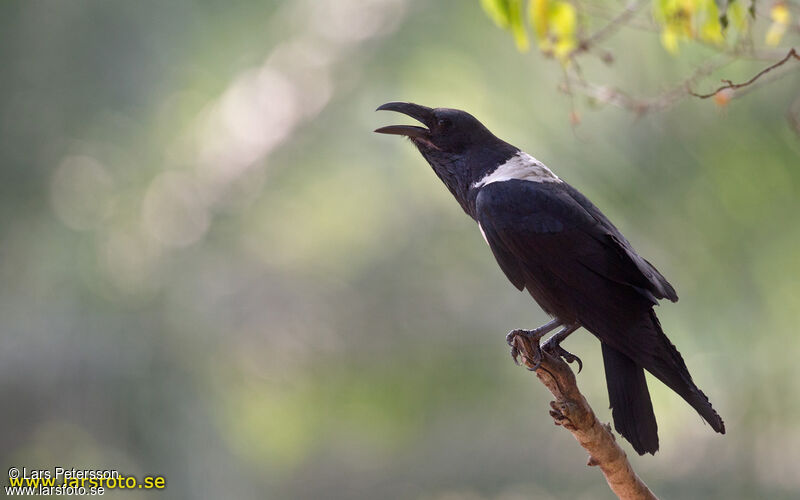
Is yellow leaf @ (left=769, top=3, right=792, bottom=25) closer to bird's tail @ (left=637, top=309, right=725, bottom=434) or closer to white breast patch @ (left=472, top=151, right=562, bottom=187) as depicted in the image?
white breast patch @ (left=472, top=151, right=562, bottom=187)

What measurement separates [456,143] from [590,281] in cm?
108

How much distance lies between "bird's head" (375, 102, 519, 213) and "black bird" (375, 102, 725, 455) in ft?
0.60

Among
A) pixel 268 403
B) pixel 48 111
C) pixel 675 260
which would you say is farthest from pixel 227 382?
pixel 675 260

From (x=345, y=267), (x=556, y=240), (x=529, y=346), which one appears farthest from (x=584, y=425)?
(x=345, y=267)

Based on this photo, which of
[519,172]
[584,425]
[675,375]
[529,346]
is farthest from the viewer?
[519,172]

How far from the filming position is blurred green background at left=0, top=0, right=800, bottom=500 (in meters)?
6.31

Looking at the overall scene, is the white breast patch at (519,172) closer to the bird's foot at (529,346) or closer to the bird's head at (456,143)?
the bird's head at (456,143)

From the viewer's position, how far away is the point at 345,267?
22.6 feet

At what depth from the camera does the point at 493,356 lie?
6.74 m

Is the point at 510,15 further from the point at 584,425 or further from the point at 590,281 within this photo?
the point at 584,425

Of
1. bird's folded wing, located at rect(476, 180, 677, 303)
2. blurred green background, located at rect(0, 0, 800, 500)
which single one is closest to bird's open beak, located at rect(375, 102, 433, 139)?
bird's folded wing, located at rect(476, 180, 677, 303)

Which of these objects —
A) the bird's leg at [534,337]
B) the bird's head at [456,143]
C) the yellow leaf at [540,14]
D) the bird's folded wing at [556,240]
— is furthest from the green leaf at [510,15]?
the bird's leg at [534,337]

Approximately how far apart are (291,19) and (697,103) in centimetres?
357

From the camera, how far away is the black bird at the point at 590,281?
3283 millimetres
